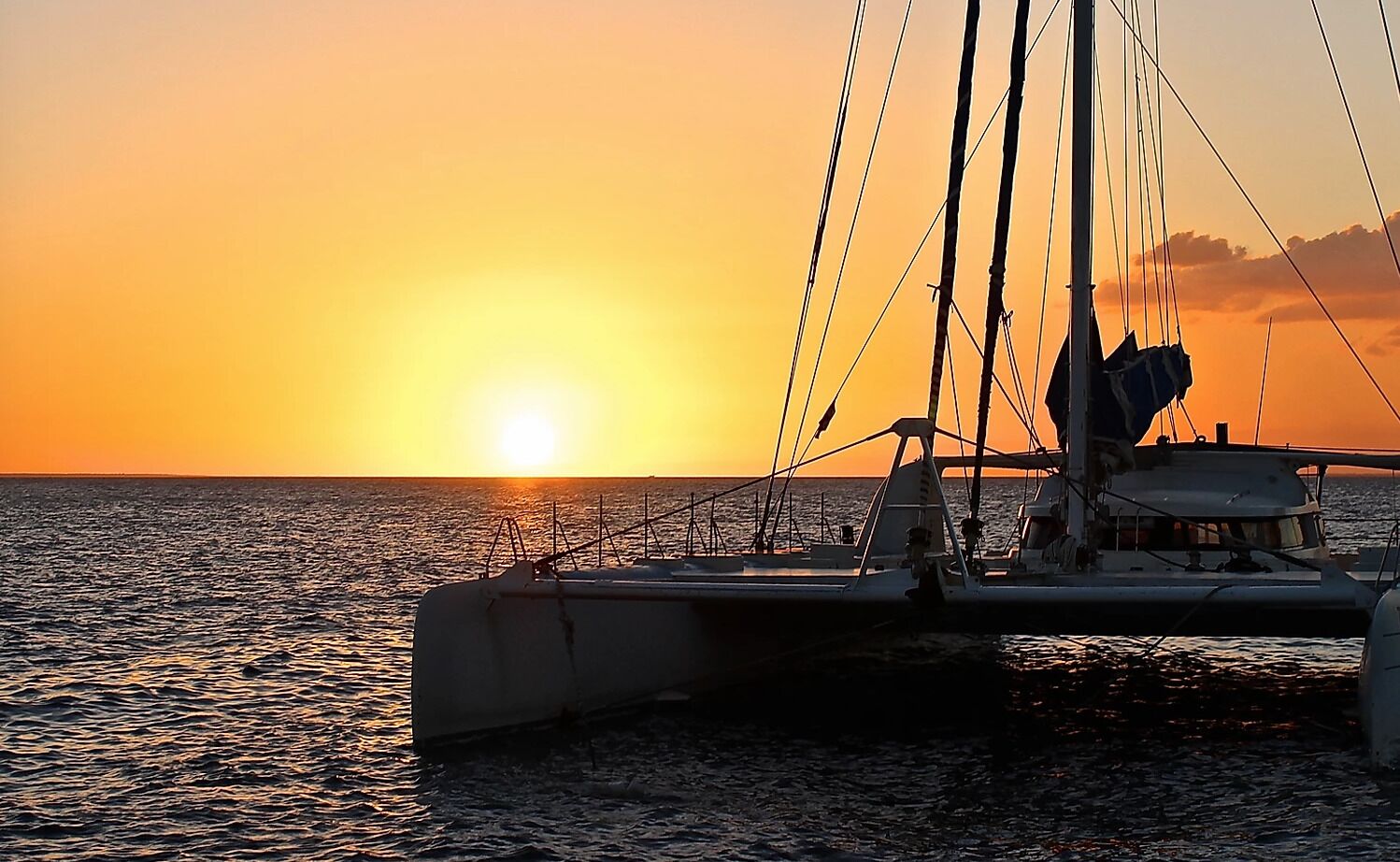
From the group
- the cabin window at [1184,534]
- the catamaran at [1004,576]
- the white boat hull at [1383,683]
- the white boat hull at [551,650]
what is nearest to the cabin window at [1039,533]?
the catamaran at [1004,576]

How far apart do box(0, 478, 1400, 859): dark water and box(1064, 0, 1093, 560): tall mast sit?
9.11ft

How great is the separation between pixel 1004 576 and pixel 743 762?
130 inches

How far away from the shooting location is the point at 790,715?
52.6 feet

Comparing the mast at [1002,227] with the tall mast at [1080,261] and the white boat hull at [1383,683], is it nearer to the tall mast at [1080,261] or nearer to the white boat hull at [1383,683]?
the tall mast at [1080,261]

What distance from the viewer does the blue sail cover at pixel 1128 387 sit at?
17.4 metres

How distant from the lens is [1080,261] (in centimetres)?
1698

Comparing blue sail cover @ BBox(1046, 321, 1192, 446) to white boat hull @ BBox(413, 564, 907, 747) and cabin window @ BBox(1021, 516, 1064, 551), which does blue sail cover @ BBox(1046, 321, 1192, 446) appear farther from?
white boat hull @ BBox(413, 564, 907, 747)

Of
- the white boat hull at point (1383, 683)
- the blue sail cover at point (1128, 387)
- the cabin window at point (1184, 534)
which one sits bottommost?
the white boat hull at point (1383, 683)

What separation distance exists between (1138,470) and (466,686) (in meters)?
8.87

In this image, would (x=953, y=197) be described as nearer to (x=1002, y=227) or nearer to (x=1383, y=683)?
(x=1002, y=227)

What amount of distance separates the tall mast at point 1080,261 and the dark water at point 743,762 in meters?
2.78

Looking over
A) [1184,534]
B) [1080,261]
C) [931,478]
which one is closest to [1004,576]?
[931,478]

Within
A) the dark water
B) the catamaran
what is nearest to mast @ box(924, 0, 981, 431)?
the catamaran

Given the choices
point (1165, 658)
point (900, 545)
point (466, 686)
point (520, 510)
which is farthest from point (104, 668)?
point (520, 510)
